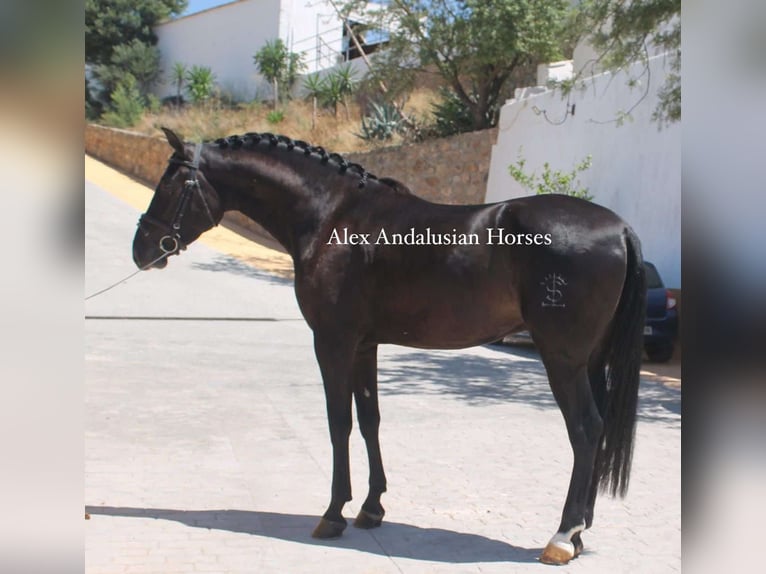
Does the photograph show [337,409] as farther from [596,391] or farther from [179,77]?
[179,77]

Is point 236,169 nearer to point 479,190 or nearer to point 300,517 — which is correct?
point 300,517

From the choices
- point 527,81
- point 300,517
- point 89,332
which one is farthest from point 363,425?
point 527,81

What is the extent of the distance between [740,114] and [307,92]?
31283 mm

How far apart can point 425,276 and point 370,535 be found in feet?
4.64

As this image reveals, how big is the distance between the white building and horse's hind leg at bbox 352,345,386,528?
2971 centimetres

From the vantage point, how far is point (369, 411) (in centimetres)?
470

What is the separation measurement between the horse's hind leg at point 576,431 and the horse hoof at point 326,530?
3.47 feet

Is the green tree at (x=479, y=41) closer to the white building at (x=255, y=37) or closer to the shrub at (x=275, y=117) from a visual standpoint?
the shrub at (x=275, y=117)

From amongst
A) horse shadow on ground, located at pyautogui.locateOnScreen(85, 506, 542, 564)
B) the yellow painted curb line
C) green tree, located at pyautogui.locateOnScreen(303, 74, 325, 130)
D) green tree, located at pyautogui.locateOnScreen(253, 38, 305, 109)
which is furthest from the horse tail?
green tree, located at pyautogui.locateOnScreen(253, 38, 305, 109)

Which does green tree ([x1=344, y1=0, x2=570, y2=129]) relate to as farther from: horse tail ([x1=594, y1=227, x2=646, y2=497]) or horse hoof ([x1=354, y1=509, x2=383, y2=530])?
horse hoof ([x1=354, y1=509, x2=383, y2=530])

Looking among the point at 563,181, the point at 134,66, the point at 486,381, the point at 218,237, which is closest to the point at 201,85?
the point at 134,66

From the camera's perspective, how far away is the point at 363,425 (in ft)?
15.5

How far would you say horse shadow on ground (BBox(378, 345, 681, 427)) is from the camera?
8.30 m

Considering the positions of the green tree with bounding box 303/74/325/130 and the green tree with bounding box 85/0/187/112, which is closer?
the green tree with bounding box 303/74/325/130
